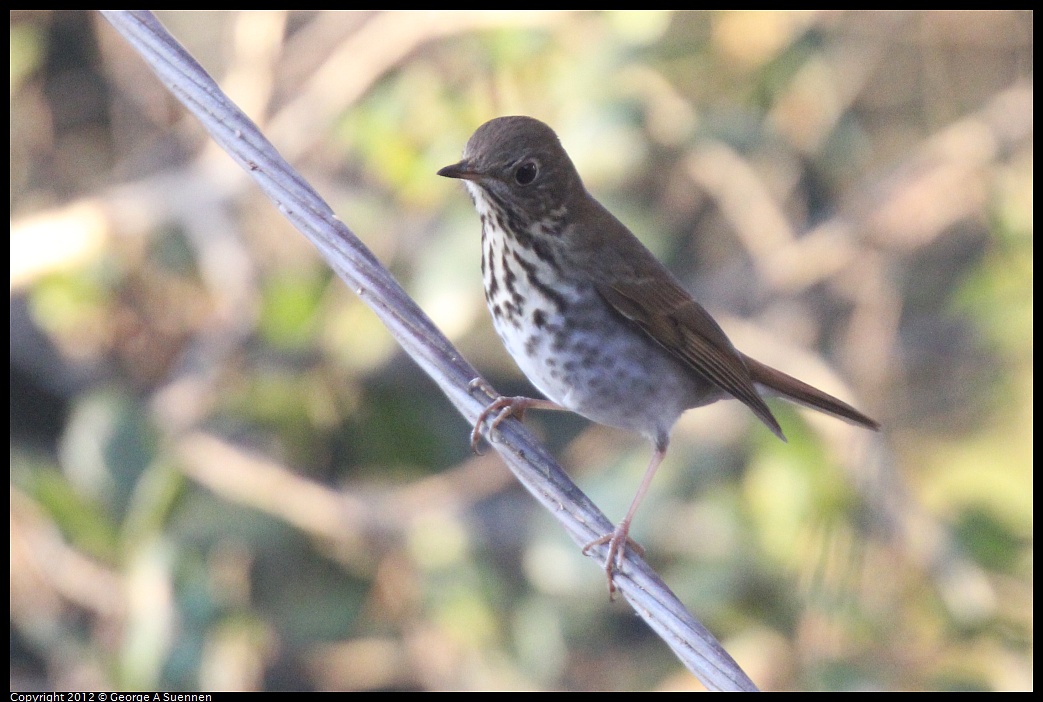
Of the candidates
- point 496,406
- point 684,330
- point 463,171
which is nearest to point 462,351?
point 684,330

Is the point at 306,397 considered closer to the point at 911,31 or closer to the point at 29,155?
the point at 29,155

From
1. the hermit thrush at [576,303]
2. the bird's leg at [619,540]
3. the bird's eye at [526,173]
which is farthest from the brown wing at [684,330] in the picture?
the bird's eye at [526,173]

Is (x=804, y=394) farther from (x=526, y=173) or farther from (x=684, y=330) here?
→ (x=526, y=173)

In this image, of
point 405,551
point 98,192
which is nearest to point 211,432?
point 405,551

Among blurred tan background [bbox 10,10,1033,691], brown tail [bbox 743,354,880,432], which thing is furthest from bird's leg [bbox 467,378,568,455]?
blurred tan background [bbox 10,10,1033,691]

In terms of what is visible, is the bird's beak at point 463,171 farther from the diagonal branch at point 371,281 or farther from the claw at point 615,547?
the claw at point 615,547

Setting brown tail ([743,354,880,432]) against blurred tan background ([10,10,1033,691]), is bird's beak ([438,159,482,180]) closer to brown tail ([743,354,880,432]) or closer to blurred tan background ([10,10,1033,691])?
brown tail ([743,354,880,432])
